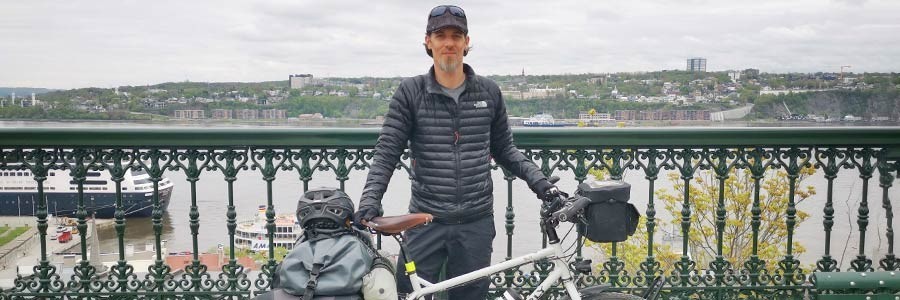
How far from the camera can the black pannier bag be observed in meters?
3.15

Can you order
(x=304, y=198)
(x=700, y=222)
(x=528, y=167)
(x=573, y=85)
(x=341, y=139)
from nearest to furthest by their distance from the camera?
1. (x=304, y=198)
2. (x=528, y=167)
3. (x=341, y=139)
4. (x=573, y=85)
5. (x=700, y=222)

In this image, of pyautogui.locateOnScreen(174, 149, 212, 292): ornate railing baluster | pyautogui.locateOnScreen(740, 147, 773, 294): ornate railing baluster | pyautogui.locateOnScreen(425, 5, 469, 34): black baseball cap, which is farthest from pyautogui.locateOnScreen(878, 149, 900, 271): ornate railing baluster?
pyautogui.locateOnScreen(174, 149, 212, 292): ornate railing baluster

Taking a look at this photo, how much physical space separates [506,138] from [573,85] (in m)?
2.47

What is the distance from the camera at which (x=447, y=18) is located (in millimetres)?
3221

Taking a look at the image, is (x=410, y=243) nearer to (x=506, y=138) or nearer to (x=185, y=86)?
(x=506, y=138)

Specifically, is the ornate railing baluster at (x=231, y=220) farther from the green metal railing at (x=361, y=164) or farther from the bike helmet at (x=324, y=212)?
the bike helmet at (x=324, y=212)

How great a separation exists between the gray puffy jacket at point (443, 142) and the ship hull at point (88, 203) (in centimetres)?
195

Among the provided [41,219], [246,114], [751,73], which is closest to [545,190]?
[246,114]

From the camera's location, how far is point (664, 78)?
6.17 m

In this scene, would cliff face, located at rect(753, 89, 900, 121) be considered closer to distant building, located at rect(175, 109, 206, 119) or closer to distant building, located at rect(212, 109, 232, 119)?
distant building, located at rect(212, 109, 232, 119)

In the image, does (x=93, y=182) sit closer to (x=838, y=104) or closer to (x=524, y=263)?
(x=524, y=263)

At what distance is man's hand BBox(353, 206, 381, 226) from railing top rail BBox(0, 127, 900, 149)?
1.22 metres

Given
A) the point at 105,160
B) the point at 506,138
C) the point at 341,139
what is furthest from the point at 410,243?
the point at 105,160

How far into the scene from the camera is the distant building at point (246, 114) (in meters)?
5.06
